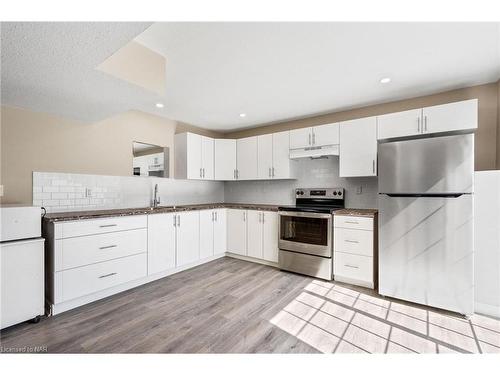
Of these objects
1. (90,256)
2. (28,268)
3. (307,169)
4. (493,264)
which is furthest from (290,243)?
(28,268)

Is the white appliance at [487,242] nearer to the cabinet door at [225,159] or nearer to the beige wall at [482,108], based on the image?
the beige wall at [482,108]

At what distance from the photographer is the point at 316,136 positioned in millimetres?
3473

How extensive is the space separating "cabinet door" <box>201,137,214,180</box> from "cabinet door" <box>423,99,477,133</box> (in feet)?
10.4

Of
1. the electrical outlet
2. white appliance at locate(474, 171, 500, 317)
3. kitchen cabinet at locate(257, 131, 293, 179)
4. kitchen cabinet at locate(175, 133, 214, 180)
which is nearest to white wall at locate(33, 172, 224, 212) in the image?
the electrical outlet

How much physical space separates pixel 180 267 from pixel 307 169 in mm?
2549

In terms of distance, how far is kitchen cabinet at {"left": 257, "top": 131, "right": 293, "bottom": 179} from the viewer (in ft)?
12.5

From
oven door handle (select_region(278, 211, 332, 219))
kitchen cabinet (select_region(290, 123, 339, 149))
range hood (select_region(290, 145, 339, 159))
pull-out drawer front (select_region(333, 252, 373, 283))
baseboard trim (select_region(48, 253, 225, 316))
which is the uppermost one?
kitchen cabinet (select_region(290, 123, 339, 149))

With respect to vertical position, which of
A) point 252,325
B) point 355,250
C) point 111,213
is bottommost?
point 252,325

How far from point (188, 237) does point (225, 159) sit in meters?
1.64

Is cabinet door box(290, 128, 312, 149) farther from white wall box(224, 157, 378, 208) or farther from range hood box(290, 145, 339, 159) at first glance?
white wall box(224, 157, 378, 208)

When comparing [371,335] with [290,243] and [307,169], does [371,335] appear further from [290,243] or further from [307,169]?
[307,169]

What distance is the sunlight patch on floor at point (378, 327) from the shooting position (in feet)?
5.65

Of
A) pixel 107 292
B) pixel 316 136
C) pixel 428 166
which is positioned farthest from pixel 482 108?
pixel 107 292

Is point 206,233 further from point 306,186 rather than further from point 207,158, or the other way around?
point 306,186
